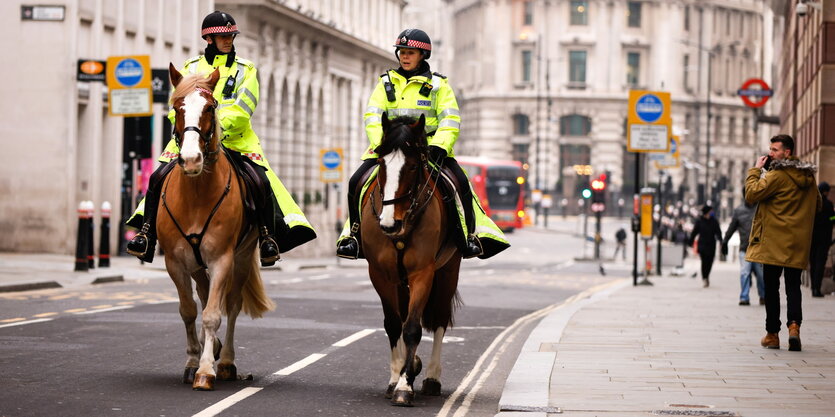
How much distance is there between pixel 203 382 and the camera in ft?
35.6

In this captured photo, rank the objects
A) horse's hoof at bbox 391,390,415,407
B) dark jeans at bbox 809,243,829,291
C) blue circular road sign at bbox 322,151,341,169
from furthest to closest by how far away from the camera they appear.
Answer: blue circular road sign at bbox 322,151,341,169, dark jeans at bbox 809,243,829,291, horse's hoof at bbox 391,390,415,407

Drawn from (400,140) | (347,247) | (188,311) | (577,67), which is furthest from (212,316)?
(577,67)

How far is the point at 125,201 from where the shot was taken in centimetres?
4072

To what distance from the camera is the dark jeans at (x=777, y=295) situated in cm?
1489

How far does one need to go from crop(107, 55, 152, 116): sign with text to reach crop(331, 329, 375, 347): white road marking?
17963 mm

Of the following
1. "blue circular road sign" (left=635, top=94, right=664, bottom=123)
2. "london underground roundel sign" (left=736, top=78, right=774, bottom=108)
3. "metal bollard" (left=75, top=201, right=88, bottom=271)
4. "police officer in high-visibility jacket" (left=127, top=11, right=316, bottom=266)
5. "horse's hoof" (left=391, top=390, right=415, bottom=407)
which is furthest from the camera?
"london underground roundel sign" (left=736, top=78, right=774, bottom=108)

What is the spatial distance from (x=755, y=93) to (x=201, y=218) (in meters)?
34.8

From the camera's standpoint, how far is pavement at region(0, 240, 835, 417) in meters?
10.5

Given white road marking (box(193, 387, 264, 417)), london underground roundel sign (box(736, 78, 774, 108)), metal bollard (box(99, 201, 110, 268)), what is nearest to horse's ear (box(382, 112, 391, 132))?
white road marking (box(193, 387, 264, 417))

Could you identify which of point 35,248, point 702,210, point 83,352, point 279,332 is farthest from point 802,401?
point 35,248

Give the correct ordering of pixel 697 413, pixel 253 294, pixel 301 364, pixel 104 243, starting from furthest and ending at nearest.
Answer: pixel 104 243 < pixel 301 364 < pixel 253 294 < pixel 697 413

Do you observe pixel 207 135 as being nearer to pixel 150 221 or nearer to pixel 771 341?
pixel 150 221

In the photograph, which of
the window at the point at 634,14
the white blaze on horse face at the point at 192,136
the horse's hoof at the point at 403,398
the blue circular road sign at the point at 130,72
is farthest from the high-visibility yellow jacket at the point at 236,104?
the window at the point at 634,14

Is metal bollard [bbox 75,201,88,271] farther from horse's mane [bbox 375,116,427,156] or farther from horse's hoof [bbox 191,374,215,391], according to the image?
horse's mane [bbox 375,116,427,156]
